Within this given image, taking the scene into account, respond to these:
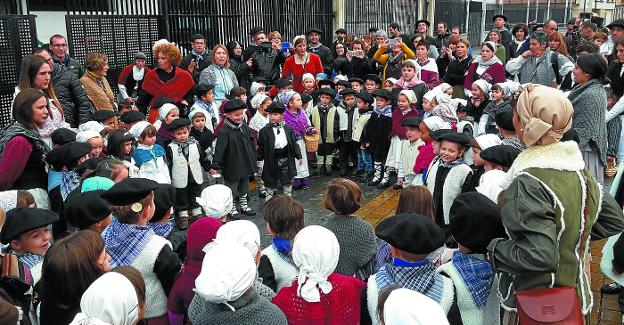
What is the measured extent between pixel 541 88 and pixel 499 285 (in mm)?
1073

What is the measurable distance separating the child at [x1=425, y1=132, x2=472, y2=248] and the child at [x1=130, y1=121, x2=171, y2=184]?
295 cm

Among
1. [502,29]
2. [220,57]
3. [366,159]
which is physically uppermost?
[502,29]

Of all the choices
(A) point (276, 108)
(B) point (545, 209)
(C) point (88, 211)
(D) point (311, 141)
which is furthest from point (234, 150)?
(B) point (545, 209)

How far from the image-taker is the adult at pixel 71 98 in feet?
Answer: 22.4

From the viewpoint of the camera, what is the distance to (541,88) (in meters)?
2.88

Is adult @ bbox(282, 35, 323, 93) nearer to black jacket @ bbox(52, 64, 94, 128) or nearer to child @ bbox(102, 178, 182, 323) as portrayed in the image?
black jacket @ bbox(52, 64, 94, 128)

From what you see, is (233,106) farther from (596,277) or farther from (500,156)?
(596,277)

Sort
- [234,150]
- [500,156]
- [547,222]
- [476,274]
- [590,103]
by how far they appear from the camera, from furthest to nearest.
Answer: [234,150], [590,103], [500,156], [476,274], [547,222]

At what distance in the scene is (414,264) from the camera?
112 inches

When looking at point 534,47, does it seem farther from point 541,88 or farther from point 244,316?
point 244,316

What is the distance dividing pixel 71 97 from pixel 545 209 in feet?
19.9

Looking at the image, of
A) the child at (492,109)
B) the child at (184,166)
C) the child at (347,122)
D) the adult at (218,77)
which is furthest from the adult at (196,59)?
the child at (492,109)

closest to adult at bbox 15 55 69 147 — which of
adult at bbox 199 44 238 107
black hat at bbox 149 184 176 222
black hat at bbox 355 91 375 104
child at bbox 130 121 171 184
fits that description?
child at bbox 130 121 171 184

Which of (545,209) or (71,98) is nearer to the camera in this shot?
(545,209)
